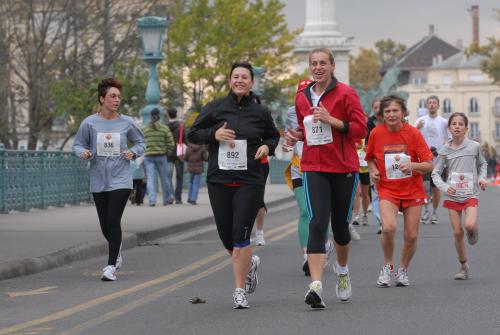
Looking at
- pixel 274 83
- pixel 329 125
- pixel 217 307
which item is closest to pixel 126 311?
pixel 217 307

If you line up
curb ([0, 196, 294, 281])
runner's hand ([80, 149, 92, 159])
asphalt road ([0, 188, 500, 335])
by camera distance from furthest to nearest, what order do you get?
1. curb ([0, 196, 294, 281])
2. runner's hand ([80, 149, 92, 159])
3. asphalt road ([0, 188, 500, 335])

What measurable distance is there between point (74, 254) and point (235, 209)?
5449 millimetres

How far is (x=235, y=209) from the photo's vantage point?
11242 mm

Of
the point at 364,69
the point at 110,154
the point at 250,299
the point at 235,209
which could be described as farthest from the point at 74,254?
the point at 364,69

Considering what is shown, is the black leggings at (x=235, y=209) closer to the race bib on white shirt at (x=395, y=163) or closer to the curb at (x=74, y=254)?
the race bib on white shirt at (x=395, y=163)

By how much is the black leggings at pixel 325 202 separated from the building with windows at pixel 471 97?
152m

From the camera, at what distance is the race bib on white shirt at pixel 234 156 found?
36.7 feet

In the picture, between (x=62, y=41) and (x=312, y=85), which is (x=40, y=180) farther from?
(x=62, y=41)

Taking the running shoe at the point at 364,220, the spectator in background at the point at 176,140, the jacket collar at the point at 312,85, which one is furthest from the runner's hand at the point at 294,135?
the spectator in background at the point at 176,140

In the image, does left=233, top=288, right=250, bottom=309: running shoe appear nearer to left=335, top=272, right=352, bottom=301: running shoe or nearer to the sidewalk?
left=335, top=272, right=352, bottom=301: running shoe

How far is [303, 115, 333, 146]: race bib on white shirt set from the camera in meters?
11.1

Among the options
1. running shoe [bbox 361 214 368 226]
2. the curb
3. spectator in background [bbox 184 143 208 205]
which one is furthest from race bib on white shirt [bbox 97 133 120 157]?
spectator in background [bbox 184 143 208 205]

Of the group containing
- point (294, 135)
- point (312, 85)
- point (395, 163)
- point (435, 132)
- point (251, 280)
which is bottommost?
point (251, 280)

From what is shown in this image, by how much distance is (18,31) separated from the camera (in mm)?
46812
